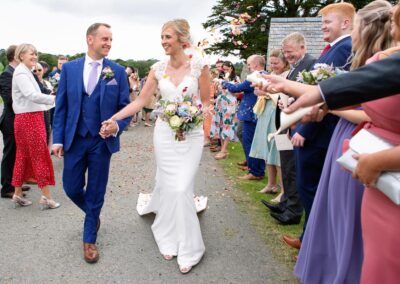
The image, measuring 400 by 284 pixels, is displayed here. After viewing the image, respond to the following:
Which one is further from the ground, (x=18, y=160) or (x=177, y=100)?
(x=177, y=100)

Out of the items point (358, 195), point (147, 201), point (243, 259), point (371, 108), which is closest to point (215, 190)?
point (147, 201)

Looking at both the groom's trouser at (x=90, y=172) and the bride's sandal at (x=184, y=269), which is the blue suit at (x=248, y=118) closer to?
the groom's trouser at (x=90, y=172)

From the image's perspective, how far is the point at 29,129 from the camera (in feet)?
17.9

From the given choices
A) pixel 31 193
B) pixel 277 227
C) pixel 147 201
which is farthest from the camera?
pixel 31 193

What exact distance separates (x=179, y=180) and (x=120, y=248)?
1114 mm

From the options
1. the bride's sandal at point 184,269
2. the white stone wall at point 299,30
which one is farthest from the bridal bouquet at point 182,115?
the white stone wall at point 299,30

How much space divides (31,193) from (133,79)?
→ 11915mm

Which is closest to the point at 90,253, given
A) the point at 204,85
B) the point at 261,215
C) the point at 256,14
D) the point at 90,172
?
the point at 90,172

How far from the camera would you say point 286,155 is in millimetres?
5074

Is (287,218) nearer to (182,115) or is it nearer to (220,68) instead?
(182,115)

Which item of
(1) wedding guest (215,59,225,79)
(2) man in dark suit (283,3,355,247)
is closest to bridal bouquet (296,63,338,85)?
(2) man in dark suit (283,3,355,247)

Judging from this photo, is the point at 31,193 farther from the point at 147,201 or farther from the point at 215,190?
the point at 215,190

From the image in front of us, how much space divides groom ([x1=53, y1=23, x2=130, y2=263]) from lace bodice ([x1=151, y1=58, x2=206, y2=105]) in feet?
1.59

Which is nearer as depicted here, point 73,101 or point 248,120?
point 73,101
